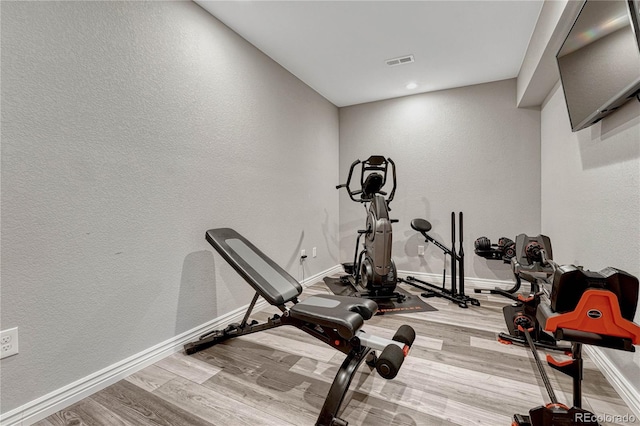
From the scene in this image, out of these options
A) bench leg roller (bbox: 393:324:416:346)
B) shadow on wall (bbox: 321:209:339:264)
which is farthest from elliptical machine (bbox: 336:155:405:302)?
bench leg roller (bbox: 393:324:416:346)

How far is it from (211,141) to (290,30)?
121 centimetres

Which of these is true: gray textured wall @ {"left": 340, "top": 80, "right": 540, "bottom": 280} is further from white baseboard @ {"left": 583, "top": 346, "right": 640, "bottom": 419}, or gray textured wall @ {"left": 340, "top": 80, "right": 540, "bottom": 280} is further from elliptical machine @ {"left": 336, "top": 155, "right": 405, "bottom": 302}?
white baseboard @ {"left": 583, "top": 346, "right": 640, "bottom": 419}

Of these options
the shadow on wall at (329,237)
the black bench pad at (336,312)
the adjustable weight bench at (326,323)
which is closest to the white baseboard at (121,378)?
the adjustable weight bench at (326,323)

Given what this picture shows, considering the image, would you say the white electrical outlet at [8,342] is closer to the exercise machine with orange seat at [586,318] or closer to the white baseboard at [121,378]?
the white baseboard at [121,378]

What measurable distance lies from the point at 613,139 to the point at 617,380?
52.5 inches

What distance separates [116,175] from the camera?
167 centimetres

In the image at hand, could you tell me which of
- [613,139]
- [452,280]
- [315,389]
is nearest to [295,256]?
[452,280]

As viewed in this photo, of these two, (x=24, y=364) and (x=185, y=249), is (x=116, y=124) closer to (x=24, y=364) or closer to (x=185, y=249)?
(x=185, y=249)

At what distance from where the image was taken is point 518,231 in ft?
11.0

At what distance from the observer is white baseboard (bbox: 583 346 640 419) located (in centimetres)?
137

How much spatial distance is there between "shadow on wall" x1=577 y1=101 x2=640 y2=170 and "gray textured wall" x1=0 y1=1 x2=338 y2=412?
8.39ft

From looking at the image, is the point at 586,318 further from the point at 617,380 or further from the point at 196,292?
the point at 196,292

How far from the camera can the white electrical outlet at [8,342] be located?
4.12ft

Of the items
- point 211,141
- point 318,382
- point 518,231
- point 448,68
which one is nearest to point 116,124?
point 211,141
